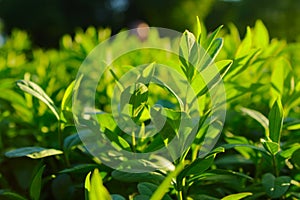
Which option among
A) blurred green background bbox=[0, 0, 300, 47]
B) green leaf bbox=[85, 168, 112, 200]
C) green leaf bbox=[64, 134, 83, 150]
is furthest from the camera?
blurred green background bbox=[0, 0, 300, 47]

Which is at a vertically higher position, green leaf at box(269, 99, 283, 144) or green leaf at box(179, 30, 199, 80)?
green leaf at box(179, 30, 199, 80)

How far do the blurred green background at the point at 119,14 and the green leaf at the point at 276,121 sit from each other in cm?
1538

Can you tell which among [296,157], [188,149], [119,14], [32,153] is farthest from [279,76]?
[119,14]

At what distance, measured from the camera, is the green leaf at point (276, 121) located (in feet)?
1.82

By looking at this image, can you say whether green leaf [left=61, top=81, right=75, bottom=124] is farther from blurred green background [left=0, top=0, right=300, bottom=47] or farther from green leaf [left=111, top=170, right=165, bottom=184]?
blurred green background [left=0, top=0, right=300, bottom=47]

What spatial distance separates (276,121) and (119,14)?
1864 centimetres

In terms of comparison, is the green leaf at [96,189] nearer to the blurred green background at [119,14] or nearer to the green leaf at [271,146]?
the green leaf at [271,146]

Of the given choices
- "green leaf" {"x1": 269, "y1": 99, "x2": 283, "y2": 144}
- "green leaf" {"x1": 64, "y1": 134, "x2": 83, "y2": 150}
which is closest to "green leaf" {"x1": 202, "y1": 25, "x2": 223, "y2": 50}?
"green leaf" {"x1": 269, "y1": 99, "x2": 283, "y2": 144}

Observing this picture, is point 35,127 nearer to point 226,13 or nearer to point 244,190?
point 244,190

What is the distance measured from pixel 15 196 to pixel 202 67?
0.27 m

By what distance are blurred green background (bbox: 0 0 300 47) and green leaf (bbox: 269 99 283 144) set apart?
1538 cm

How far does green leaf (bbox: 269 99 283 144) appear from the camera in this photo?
556 mm

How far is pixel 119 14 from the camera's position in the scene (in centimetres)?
1881

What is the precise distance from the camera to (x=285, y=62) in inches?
28.5
